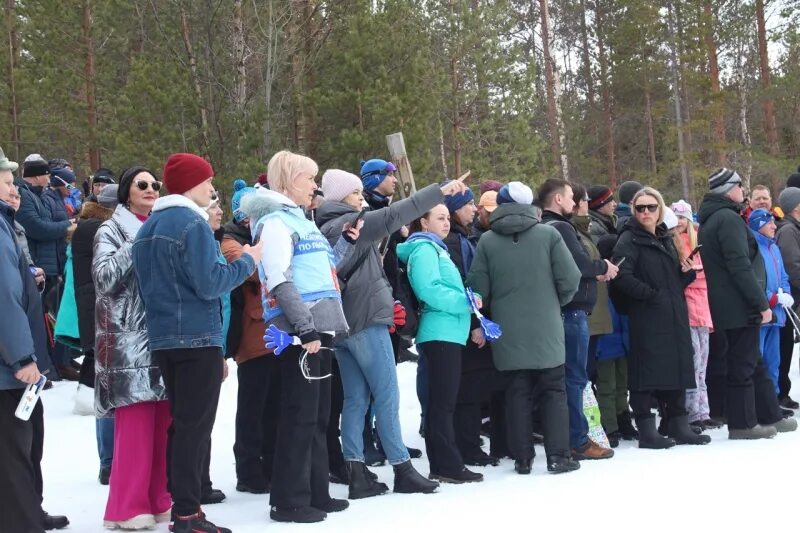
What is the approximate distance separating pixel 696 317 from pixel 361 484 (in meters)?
3.47

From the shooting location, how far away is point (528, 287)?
6.81 m

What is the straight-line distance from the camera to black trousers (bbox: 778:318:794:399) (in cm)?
948

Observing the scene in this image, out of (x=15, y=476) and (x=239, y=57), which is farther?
(x=239, y=57)

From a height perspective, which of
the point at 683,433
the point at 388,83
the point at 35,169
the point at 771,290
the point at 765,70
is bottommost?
the point at 683,433

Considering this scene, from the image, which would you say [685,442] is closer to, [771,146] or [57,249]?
[57,249]

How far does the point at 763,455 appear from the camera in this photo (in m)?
7.17

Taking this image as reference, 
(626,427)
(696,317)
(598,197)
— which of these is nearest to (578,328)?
(626,427)

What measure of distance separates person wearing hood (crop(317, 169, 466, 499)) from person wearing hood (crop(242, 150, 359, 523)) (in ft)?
1.51

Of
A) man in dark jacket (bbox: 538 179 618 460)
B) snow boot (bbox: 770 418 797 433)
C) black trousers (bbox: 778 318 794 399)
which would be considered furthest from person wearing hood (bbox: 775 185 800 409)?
man in dark jacket (bbox: 538 179 618 460)

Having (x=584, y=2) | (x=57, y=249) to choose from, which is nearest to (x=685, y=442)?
(x=57, y=249)

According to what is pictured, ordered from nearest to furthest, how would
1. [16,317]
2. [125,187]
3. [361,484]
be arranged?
[16,317] < [125,187] < [361,484]

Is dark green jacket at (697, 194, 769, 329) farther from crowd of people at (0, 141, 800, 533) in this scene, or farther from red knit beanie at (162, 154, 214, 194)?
red knit beanie at (162, 154, 214, 194)

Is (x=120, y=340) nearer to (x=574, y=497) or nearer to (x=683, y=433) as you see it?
(x=574, y=497)

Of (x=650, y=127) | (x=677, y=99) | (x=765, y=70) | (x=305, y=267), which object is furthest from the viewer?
(x=650, y=127)
